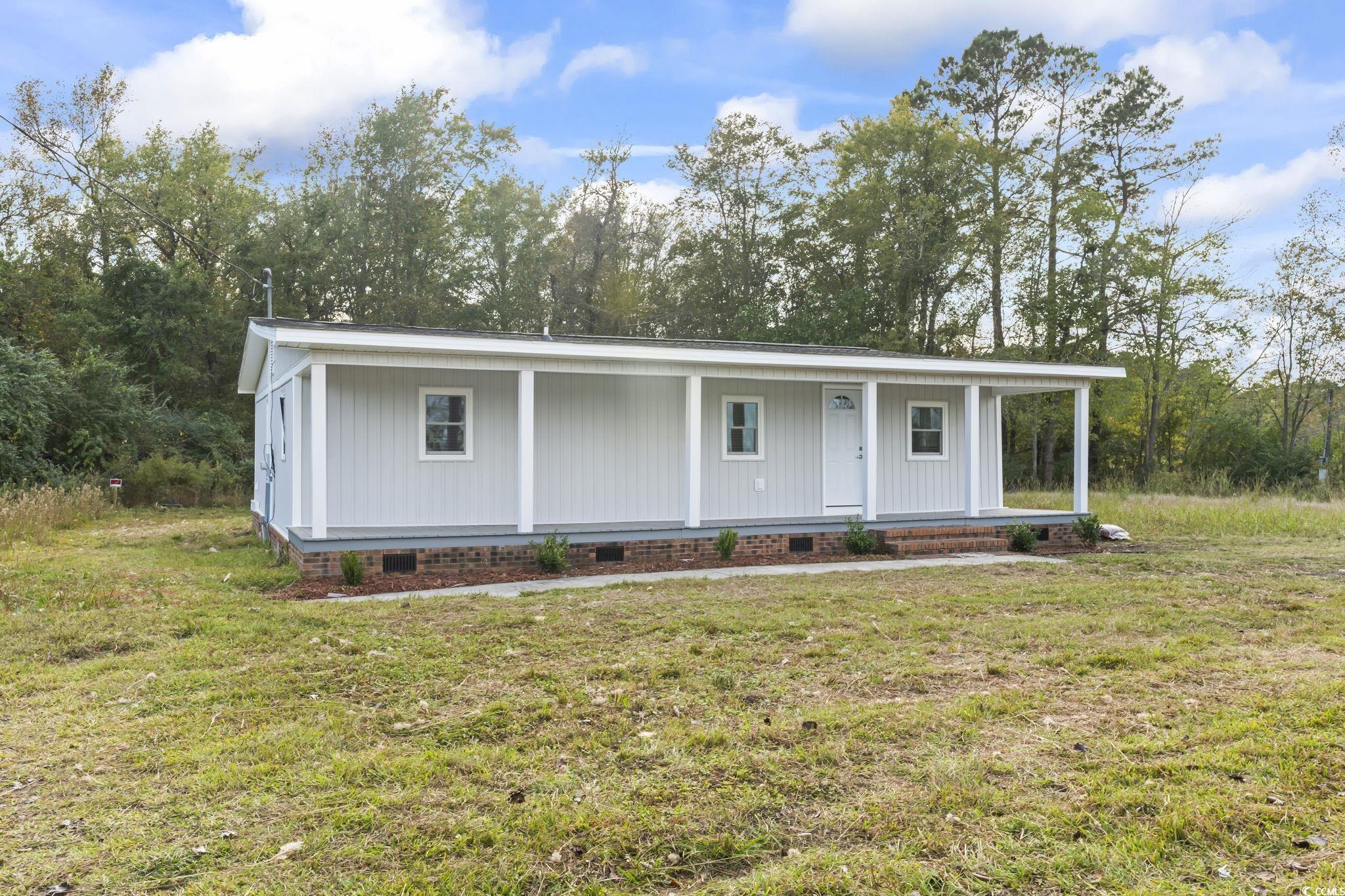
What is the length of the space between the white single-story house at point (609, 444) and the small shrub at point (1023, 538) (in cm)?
30

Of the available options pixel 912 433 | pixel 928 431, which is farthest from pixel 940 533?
pixel 928 431

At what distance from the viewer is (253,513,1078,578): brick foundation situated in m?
9.16

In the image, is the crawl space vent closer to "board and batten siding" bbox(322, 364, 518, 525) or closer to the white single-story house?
the white single-story house

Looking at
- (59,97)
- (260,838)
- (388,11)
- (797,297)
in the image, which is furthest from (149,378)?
(260,838)

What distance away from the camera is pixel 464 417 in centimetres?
1097

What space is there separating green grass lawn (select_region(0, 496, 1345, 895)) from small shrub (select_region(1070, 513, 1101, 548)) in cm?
519

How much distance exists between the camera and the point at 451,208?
2836cm

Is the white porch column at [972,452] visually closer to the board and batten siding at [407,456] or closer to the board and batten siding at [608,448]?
the board and batten siding at [608,448]

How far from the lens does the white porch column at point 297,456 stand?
1023 cm

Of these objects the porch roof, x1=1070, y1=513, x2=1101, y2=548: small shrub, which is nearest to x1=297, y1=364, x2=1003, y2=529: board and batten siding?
the porch roof

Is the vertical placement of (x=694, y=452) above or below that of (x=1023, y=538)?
above

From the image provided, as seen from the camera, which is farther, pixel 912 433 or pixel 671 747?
pixel 912 433

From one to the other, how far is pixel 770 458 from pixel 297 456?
245 inches

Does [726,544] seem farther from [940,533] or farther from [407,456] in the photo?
[407,456]
